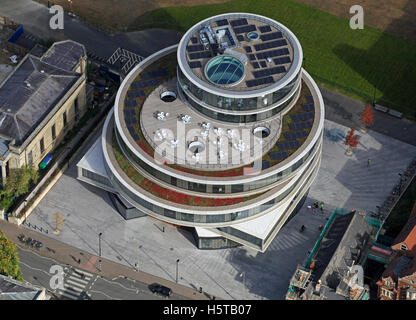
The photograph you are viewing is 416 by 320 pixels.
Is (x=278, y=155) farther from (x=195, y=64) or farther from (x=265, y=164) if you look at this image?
(x=195, y=64)

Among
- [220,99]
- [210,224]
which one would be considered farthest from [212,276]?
[220,99]

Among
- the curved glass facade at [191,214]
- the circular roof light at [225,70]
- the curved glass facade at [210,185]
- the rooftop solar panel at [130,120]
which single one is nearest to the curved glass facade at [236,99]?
the circular roof light at [225,70]

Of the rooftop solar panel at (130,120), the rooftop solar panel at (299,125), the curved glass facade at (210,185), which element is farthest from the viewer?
the rooftop solar panel at (130,120)

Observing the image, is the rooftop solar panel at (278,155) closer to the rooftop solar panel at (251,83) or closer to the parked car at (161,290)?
the rooftop solar panel at (251,83)

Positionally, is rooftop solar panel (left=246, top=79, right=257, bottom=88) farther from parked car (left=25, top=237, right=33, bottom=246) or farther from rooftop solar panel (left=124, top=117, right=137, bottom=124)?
parked car (left=25, top=237, right=33, bottom=246)

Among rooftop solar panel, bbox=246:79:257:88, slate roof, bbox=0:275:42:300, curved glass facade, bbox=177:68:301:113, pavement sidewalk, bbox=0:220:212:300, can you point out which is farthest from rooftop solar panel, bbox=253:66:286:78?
slate roof, bbox=0:275:42:300

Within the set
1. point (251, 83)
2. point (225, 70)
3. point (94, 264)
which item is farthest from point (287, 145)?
point (94, 264)

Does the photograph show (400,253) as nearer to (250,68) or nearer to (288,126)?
(288,126)

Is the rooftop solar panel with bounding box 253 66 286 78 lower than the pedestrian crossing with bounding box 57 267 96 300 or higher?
higher
